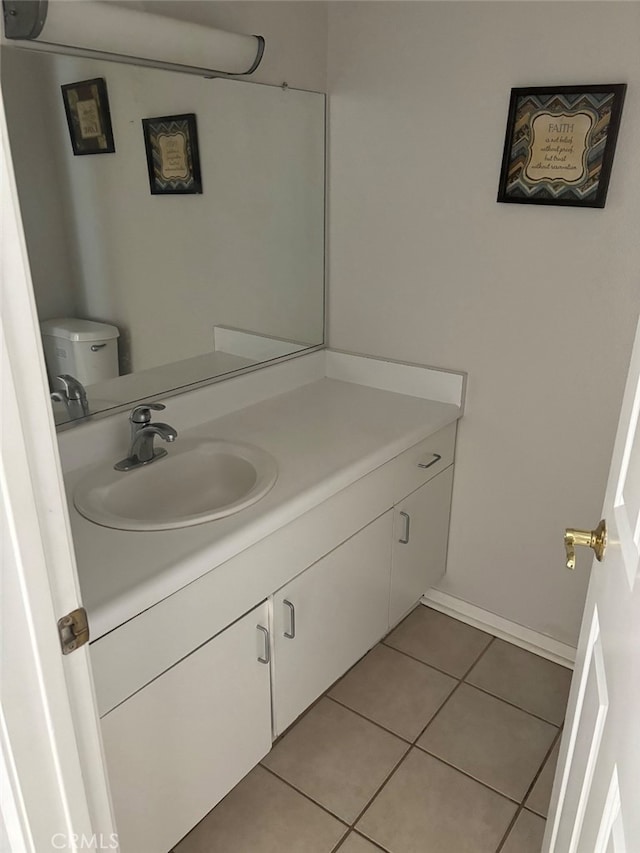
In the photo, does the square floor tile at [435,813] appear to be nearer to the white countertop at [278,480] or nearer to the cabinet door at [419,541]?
the cabinet door at [419,541]

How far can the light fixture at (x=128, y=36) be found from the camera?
1250 millimetres

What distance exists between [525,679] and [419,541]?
1.79 ft

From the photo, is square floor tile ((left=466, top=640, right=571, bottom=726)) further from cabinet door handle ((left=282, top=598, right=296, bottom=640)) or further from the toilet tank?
the toilet tank

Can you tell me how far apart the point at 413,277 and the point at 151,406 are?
0.92 metres

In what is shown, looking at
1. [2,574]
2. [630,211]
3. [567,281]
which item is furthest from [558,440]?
[2,574]

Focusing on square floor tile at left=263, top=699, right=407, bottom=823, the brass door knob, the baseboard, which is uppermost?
the brass door knob

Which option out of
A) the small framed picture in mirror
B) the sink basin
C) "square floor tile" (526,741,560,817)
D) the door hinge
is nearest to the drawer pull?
the sink basin

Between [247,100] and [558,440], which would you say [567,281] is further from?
[247,100]

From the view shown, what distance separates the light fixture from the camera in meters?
1.25

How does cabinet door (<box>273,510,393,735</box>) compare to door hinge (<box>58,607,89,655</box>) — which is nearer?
door hinge (<box>58,607,89,655</box>)

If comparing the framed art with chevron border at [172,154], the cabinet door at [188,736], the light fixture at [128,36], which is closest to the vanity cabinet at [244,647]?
the cabinet door at [188,736]

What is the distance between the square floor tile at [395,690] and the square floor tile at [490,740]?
4cm

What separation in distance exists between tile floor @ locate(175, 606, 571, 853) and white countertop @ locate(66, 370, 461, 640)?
0.78 metres

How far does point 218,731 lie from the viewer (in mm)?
1393
